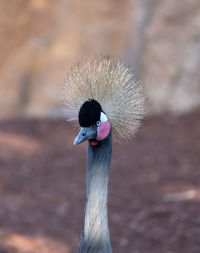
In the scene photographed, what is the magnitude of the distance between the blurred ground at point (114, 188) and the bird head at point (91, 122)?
6.28 ft

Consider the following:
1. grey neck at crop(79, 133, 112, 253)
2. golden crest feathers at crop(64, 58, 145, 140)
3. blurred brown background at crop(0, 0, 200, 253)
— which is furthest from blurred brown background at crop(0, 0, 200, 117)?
grey neck at crop(79, 133, 112, 253)

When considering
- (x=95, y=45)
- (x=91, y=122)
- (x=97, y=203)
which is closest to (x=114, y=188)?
(x=95, y=45)

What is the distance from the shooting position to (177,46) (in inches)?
267

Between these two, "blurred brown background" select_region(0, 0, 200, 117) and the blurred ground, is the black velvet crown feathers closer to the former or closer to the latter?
→ the blurred ground

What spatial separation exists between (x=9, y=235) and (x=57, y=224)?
442mm

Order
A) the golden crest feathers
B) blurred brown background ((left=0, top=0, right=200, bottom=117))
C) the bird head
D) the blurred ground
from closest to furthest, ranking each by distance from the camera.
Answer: the bird head, the golden crest feathers, the blurred ground, blurred brown background ((left=0, top=0, right=200, bottom=117))

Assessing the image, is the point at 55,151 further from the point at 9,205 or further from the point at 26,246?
the point at 26,246

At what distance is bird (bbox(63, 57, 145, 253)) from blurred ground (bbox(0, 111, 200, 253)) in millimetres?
1736

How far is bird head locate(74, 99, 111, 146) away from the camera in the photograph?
2172 mm

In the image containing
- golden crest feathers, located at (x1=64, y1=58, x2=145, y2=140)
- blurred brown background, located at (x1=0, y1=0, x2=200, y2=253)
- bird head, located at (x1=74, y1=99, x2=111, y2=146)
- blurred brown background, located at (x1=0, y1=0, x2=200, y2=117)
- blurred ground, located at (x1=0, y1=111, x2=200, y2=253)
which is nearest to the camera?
bird head, located at (x1=74, y1=99, x2=111, y2=146)

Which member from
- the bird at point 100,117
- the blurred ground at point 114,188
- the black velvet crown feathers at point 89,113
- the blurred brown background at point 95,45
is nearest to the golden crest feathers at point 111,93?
the bird at point 100,117

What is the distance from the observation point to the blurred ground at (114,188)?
4.15 metres

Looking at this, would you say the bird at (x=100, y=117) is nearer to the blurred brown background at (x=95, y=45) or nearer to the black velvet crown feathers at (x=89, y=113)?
the black velvet crown feathers at (x=89, y=113)

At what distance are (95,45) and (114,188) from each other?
275cm
